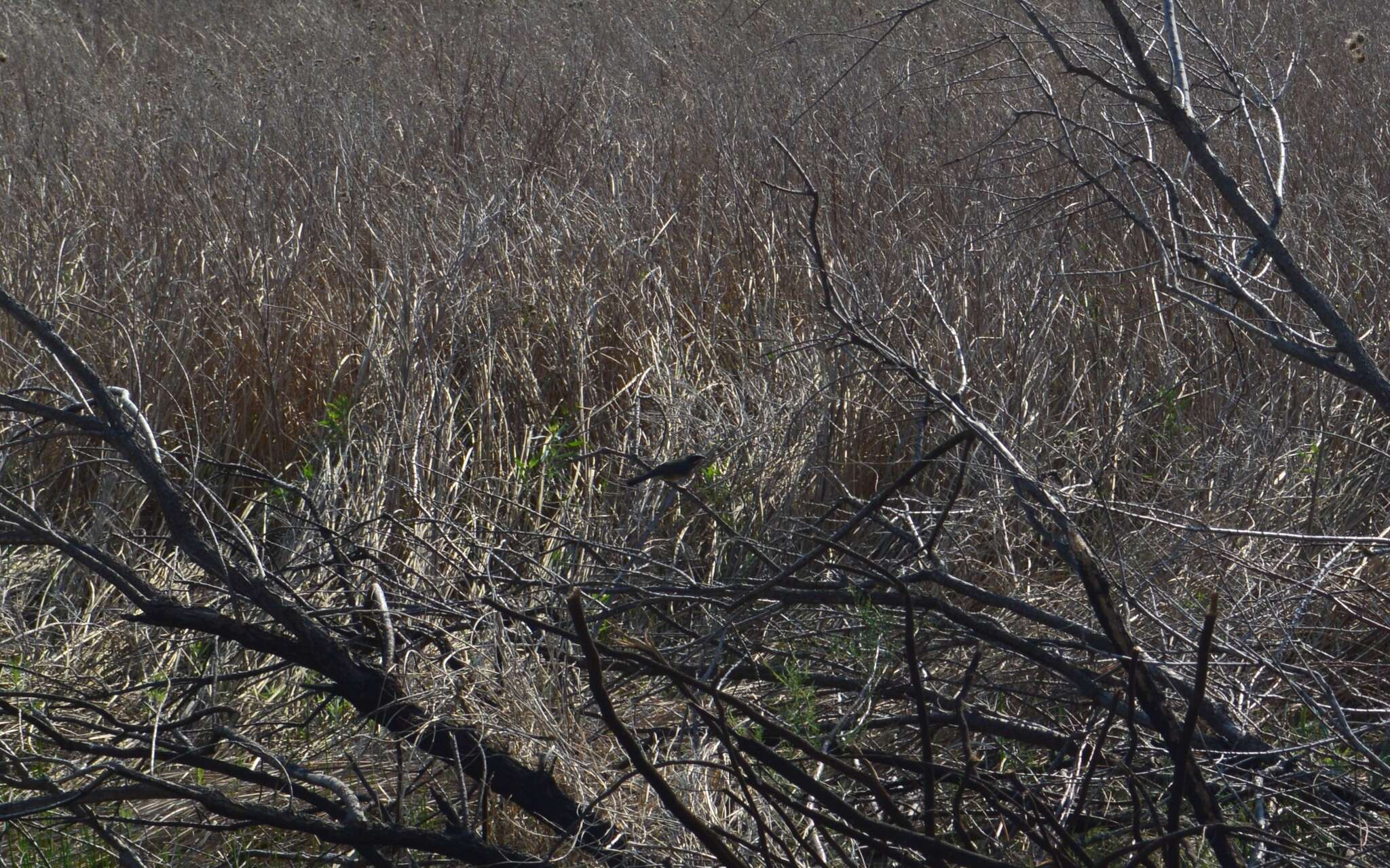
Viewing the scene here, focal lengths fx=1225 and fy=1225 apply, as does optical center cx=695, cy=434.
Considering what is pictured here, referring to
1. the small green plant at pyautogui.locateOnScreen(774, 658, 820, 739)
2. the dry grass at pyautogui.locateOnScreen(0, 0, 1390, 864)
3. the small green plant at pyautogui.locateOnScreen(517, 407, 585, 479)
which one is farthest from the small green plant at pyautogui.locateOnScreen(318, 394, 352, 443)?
the small green plant at pyautogui.locateOnScreen(774, 658, 820, 739)

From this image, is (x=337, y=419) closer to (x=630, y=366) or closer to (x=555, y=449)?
(x=555, y=449)

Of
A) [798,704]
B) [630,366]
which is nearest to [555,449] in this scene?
[630,366]

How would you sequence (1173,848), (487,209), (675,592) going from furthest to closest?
(487,209), (675,592), (1173,848)

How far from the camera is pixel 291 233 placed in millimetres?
3826

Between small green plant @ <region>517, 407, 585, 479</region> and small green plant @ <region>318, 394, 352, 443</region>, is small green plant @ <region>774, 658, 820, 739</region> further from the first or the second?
small green plant @ <region>318, 394, 352, 443</region>

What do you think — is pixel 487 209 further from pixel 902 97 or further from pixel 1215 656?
pixel 1215 656

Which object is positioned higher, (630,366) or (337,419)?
(630,366)

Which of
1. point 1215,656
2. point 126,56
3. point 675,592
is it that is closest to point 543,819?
point 675,592

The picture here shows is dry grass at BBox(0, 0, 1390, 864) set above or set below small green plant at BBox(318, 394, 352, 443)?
above

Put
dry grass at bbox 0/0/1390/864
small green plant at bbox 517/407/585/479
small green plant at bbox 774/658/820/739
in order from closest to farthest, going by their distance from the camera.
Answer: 1. small green plant at bbox 774/658/820/739
2. dry grass at bbox 0/0/1390/864
3. small green plant at bbox 517/407/585/479

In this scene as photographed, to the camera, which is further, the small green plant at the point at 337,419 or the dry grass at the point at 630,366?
the small green plant at the point at 337,419

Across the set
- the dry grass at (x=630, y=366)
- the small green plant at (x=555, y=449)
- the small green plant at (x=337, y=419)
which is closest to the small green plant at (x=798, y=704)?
the dry grass at (x=630, y=366)

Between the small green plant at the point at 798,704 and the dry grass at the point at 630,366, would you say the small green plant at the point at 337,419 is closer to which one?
the dry grass at the point at 630,366

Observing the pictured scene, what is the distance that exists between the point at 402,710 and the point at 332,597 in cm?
66
